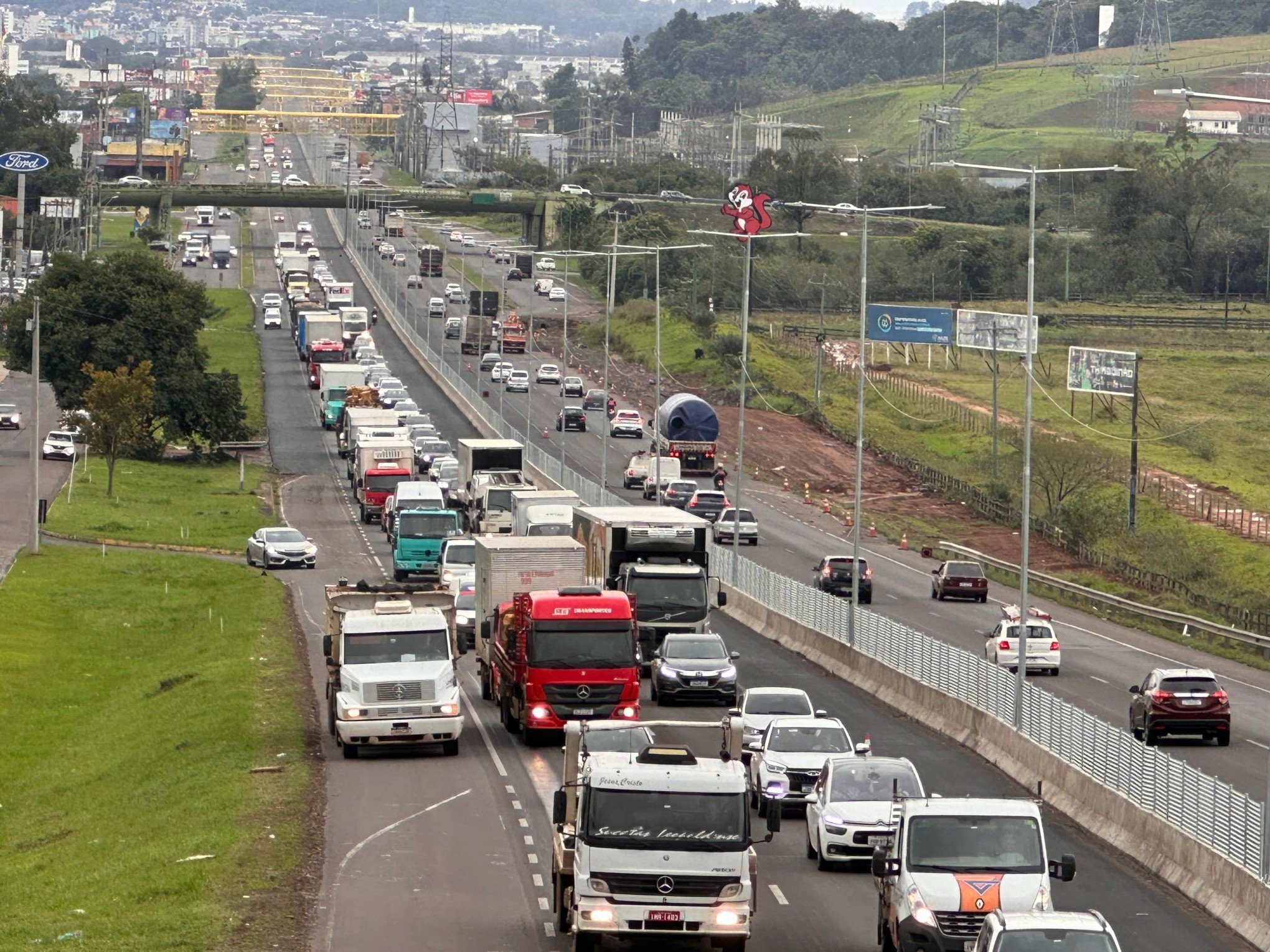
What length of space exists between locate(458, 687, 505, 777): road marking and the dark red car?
26816 mm

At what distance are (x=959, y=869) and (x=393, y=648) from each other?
1577 cm

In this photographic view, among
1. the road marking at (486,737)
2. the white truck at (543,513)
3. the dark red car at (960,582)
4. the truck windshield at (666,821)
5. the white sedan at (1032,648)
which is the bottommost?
the dark red car at (960,582)

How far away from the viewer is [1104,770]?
1210 inches

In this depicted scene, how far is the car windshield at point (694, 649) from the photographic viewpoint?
41.6 metres

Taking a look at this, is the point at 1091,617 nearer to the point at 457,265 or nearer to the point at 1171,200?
the point at 1171,200

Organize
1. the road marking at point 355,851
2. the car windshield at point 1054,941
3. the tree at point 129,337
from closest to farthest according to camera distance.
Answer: the car windshield at point 1054,941 → the road marking at point 355,851 → the tree at point 129,337

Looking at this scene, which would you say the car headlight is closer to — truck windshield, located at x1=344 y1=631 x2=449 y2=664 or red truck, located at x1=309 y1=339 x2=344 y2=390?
truck windshield, located at x1=344 y1=631 x2=449 y2=664

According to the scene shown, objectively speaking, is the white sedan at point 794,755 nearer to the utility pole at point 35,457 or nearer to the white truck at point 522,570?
the white truck at point 522,570

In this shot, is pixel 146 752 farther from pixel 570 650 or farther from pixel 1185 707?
pixel 1185 707

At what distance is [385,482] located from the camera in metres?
77.4

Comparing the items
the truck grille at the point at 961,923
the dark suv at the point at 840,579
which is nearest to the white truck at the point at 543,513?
the dark suv at the point at 840,579

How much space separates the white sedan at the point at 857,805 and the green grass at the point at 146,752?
6.70m

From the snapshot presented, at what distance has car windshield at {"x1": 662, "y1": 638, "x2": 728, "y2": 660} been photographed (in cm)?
4159

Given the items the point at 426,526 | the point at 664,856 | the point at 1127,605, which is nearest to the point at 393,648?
the point at 664,856
